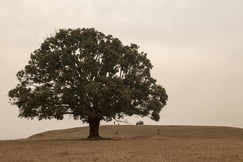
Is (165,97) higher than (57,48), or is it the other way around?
(57,48)

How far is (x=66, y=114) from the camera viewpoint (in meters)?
52.3

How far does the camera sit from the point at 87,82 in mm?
50125

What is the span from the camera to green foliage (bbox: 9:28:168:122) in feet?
162

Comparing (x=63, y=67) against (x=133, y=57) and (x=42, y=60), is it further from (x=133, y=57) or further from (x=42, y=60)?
(x=133, y=57)

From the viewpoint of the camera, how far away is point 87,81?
50469mm

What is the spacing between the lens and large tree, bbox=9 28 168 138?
1946 inches

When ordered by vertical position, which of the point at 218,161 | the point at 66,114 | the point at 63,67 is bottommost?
the point at 218,161

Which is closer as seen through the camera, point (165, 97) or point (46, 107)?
point (46, 107)

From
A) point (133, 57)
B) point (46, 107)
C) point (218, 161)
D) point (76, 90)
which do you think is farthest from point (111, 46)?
point (218, 161)

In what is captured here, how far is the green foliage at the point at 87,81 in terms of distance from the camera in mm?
49406

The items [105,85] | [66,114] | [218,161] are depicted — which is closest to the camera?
[218,161]

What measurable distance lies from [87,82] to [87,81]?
36cm

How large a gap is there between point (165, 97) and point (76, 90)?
1075 centimetres

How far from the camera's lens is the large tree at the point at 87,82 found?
49.4 metres
